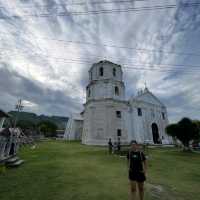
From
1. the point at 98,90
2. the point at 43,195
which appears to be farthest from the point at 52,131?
the point at 43,195

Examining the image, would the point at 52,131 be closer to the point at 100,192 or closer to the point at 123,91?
the point at 123,91

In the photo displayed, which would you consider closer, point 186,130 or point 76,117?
point 186,130

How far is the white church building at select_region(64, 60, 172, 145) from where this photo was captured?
95.7 feet

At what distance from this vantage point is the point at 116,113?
30.4 m

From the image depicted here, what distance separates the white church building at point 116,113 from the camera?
95.7ft

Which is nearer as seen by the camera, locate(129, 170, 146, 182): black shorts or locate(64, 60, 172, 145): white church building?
locate(129, 170, 146, 182): black shorts

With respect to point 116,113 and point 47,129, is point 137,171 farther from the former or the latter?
point 47,129

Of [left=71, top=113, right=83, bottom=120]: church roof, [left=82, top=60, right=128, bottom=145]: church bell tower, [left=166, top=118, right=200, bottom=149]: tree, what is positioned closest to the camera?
[left=166, top=118, right=200, bottom=149]: tree

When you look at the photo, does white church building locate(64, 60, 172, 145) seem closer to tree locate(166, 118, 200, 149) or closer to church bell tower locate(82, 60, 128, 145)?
church bell tower locate(82, 60, 128, 145)

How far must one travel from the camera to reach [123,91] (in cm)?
A: 3294

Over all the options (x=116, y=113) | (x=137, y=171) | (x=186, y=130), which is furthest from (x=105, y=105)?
(x=137, y=171)

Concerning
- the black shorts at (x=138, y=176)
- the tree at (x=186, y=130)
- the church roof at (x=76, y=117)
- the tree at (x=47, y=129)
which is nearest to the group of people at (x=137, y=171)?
the black shorts at (x=138, y=176)

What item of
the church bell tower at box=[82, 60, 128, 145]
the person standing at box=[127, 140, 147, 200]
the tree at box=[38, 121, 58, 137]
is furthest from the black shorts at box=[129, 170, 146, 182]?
the tree at box=[38, 121, 58, 137]

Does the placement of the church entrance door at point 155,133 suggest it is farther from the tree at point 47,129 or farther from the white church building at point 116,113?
the tree at point 47,129
